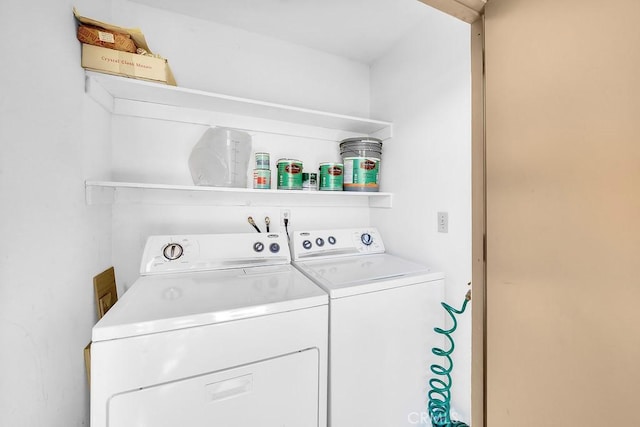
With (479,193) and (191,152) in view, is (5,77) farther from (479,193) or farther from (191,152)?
(479,193)

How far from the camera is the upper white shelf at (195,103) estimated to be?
1.19 metres

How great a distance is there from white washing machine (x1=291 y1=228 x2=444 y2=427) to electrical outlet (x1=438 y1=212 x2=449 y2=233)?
0.88 ft

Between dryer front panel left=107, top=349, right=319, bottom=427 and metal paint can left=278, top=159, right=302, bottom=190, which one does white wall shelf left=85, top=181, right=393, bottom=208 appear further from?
dryer front panel left=107, top=349, right=319, bottom=427

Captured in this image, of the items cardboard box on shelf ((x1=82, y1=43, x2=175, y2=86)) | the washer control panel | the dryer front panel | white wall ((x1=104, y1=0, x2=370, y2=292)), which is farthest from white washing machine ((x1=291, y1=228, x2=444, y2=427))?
cardboard box on shelf ((x1=82, y1=43, x2=175, y2=86))

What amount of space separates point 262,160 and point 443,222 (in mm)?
1160

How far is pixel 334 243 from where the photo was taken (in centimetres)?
169

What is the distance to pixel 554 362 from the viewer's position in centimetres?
41

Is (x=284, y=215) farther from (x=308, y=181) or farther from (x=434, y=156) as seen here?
(x=434, y=156)

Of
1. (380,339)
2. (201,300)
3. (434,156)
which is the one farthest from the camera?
(434,156)

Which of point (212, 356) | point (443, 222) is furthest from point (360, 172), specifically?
point (212, 356)

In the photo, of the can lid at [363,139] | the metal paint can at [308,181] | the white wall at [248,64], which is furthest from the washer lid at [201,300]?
the white wall at [248,64]

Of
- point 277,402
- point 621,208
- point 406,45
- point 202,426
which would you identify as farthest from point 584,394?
point 406,45

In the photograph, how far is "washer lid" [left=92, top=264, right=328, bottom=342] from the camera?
0.77m

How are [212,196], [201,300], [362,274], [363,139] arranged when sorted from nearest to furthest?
1. [201,300]
2. [362,274]
3. [212,196]
4. [363,139]
